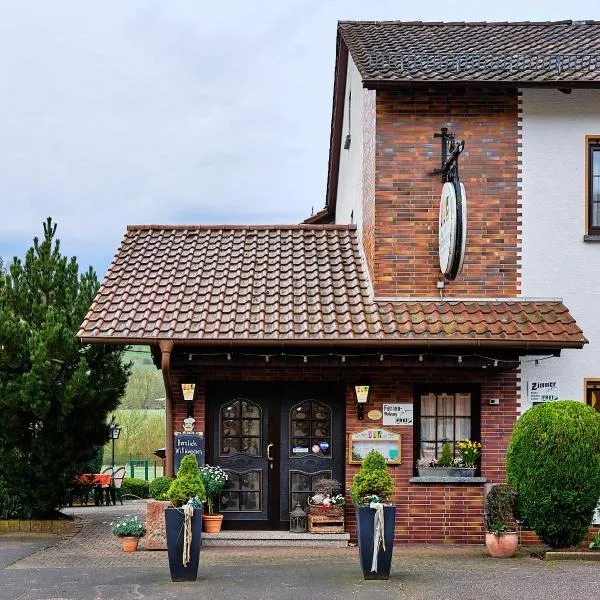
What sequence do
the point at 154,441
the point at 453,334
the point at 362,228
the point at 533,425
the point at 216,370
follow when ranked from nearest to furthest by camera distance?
the point at 533,425, the point at 453,334, the point at 216,370, the point at 362,228, the point at 154,441

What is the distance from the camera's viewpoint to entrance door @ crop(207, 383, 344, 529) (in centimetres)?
1455

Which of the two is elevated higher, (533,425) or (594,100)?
(594,100)

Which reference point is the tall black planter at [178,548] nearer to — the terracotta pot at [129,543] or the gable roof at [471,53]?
the terracotta pot at [129,543]

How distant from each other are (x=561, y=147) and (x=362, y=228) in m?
3.31

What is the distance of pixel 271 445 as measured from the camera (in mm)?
14586

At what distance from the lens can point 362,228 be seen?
53.1ft

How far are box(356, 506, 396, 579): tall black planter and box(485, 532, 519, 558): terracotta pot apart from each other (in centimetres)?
214

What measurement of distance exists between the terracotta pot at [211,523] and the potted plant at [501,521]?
3.61 m

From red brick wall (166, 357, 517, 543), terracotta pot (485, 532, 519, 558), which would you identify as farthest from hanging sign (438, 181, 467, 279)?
terracotta pot (485, 532, 519, 558)

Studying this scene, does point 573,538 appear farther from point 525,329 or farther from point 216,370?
point 216,370

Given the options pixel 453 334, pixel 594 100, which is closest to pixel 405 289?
pixel 453 334

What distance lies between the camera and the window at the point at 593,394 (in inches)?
569

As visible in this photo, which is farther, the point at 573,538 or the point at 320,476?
the point at 320,476

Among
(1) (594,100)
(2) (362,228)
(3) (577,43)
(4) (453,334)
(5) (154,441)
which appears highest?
(3) (577,43)
